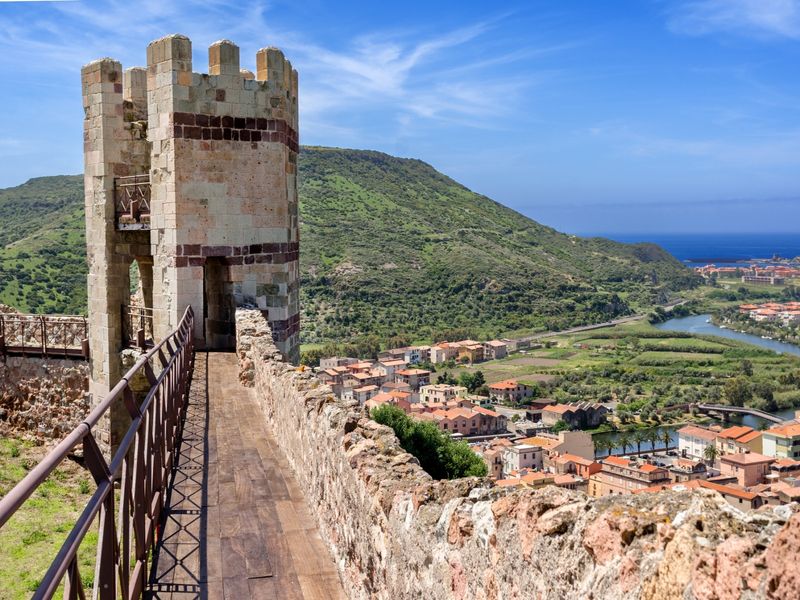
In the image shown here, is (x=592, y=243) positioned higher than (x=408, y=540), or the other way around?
(x=592, y=243)

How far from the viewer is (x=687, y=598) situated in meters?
1.63

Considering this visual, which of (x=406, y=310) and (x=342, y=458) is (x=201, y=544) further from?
(x=406, y=310)

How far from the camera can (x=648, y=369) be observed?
256 feet

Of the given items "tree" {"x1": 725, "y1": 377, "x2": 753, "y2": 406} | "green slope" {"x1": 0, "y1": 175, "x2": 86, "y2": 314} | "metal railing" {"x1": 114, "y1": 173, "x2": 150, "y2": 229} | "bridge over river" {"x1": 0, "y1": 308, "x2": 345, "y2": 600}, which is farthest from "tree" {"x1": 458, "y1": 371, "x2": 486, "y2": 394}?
"bridge over river" {"x1": 0, "y1": 308, "x2": 345, "y2": 600}

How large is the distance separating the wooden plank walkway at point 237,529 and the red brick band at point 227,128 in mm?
4956

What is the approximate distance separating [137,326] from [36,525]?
3632mm

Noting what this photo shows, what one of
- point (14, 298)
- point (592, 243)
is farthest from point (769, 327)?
point (14, 298)

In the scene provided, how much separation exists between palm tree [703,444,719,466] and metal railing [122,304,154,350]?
151 feet

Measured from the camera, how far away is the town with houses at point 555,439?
39.2m

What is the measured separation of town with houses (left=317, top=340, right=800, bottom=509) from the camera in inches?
1544

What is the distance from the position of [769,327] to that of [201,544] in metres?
117

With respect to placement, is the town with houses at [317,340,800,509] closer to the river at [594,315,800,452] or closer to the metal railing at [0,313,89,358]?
the river at [594,315,800,452]

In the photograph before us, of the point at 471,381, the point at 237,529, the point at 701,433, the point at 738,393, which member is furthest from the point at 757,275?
the point at 237,529

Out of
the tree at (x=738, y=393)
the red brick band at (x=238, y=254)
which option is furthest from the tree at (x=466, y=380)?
the red brick band at (x=238, y=254)
